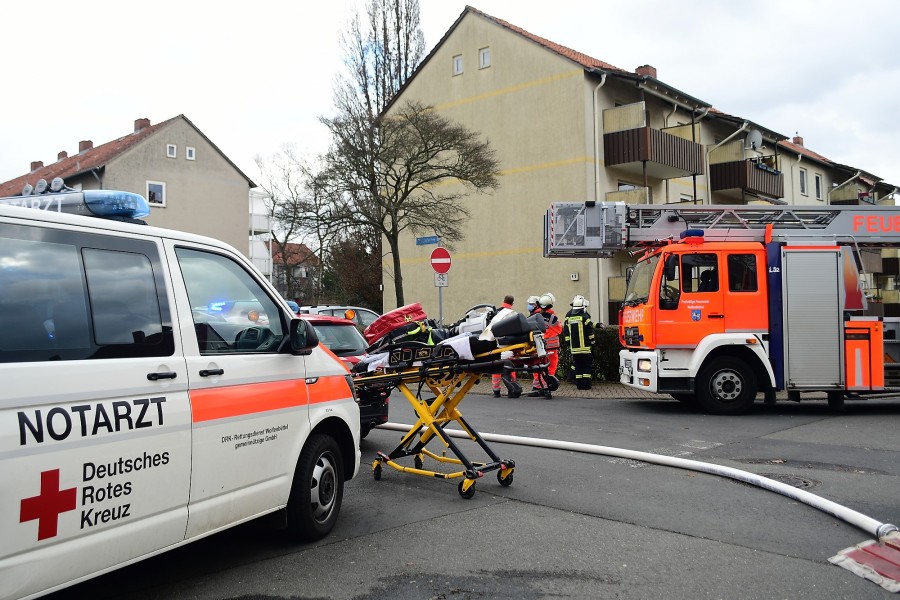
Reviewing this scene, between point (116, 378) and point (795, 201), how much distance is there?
44.3 meters

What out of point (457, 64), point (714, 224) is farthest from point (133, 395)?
point (457, 64)

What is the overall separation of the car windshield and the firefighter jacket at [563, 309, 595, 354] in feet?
20.6

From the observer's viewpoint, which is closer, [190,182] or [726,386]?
[726,386]

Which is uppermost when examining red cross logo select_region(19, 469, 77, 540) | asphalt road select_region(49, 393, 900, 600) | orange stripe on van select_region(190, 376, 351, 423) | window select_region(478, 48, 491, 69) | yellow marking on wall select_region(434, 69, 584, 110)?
window select_region(478, 48, 491, 69)

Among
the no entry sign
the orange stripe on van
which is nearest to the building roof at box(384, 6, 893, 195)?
the no entry sign

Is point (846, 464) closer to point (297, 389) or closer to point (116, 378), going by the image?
point (297, 389)

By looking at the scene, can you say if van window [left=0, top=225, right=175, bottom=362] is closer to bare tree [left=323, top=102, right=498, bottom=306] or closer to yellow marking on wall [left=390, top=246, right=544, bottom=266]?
bare tree [left=323, top=102, right=498, bottom=306]

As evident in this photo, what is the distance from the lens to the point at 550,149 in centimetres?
2952

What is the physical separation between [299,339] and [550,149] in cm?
2565

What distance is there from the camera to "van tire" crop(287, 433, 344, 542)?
515cm

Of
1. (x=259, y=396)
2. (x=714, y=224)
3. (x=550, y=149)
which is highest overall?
(x=550, y=149)

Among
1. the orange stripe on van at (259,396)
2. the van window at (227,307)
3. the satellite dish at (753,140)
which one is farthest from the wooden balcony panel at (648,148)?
the van window at (227,307)

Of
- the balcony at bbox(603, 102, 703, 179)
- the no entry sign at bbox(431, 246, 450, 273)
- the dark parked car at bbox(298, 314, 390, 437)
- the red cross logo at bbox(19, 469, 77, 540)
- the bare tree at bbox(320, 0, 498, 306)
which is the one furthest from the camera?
the balcony at bbox(603, 102, 703, 179)

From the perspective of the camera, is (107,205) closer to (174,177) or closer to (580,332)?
(580,332)
